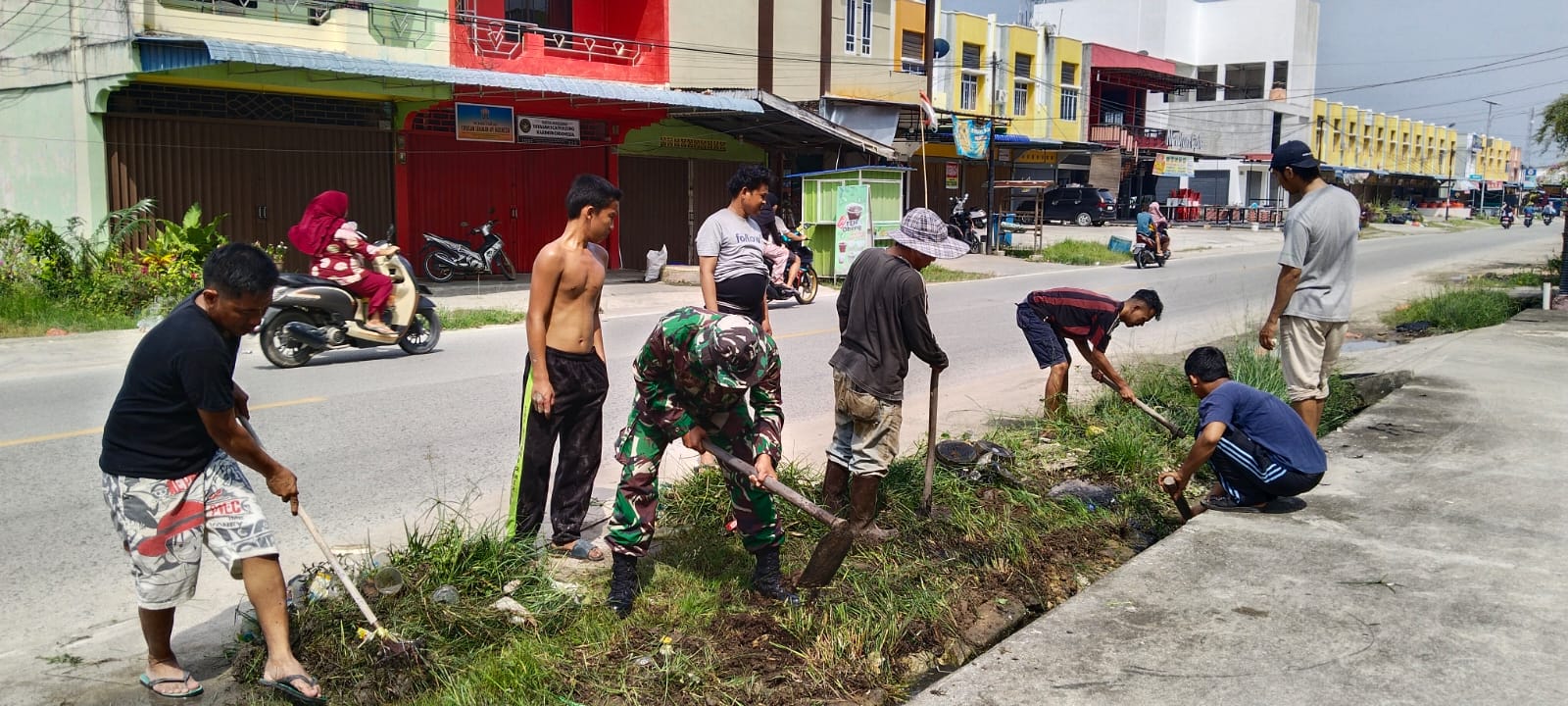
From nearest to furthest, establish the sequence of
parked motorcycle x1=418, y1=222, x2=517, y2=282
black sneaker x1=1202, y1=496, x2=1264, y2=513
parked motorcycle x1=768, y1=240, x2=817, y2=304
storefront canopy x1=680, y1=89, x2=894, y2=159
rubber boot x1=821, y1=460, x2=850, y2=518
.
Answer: rubber boot x1=821, y1=460, x2=850, y2=518 < black sneaker x1=1202, y1=496, x2=1264, y2=513 < parked motorcycle x1=768, y1=240, x2=817, y2=304 < parked motorcycle x1=418, y1=222, x2=517, y2=282 < storefront canopy x1=680, y1=89, x2=894, y2=159

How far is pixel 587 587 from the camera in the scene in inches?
170

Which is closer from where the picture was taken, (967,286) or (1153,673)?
(1153,673)

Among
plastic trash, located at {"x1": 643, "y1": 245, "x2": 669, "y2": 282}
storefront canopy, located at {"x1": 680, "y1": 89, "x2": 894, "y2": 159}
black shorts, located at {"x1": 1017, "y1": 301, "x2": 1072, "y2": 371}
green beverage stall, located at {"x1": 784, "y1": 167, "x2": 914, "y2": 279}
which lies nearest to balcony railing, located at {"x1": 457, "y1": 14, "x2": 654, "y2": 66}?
storefront canopy, located at {"x1": 680, "y1": 89, "x2": 894, "y2": 159}

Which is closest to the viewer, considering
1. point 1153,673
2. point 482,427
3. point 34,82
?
point 1153,673

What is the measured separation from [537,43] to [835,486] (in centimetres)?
1569

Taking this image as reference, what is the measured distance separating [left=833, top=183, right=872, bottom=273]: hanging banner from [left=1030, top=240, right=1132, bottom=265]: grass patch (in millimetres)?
8401

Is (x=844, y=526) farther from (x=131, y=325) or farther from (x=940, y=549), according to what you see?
(x=131, y=325)

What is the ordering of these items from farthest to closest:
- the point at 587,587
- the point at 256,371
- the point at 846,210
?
the point at 846,210
the point at 256,371
the point at 587,587

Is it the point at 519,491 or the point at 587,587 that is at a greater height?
the point at 519,491

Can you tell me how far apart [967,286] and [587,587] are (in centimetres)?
1576

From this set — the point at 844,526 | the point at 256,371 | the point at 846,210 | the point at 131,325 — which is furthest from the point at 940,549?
the point at 846,210

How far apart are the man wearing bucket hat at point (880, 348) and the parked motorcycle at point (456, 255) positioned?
13683 mm

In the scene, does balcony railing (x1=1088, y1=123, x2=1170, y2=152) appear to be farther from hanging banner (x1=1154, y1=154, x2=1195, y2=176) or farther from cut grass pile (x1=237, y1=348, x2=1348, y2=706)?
cut grass pile (x1=237, y1=348, x2=1348, y2=706)

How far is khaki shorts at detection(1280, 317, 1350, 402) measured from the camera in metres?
6.31
